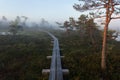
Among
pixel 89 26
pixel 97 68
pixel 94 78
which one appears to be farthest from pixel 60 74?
pixel 89 26

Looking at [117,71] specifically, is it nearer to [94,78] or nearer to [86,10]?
[94,78]

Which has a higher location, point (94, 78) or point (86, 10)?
point (86, 10)

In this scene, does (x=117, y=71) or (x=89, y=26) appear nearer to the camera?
(x=117, y=71)

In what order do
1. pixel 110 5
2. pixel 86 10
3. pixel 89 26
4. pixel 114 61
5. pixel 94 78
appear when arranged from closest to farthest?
pixel 94 78 → pixel 110 5 → pixel 86 10 → pixel 114 61 → pixel 89 26

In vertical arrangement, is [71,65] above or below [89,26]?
below

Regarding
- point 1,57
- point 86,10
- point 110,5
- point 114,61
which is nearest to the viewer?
point 110,5

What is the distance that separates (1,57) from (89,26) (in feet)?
88.9

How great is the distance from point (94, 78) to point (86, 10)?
744 centimetres

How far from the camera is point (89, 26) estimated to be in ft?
154

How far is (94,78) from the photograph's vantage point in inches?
650

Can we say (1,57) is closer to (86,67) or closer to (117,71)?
(86,67)

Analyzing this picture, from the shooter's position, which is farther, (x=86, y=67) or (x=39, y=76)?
(x=86, y=67)

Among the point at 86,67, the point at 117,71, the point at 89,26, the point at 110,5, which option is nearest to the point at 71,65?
the point at 86,67

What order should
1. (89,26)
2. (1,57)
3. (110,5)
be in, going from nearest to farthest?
(110,5) → (1,57) → (89,26)
